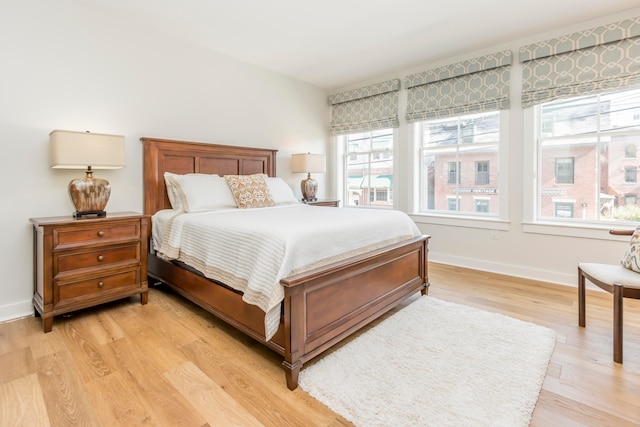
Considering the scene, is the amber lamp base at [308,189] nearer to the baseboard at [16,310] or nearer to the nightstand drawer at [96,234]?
the nightstand drawer at [96,234]

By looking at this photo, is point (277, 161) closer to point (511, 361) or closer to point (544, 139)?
point (544, 139)

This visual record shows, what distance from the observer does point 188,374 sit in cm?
173

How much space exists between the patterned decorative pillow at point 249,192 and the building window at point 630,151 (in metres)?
3.47

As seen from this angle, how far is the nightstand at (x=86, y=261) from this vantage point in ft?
7.35

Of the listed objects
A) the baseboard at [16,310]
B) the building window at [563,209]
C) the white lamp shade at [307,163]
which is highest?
the white lamp shade at [307,163]

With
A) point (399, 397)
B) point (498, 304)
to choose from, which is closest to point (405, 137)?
point (498, 304)

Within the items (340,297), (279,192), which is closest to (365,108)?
(279,192)

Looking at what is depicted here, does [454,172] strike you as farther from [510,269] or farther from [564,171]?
[510,269]

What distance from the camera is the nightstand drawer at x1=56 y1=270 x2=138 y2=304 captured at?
2.32m

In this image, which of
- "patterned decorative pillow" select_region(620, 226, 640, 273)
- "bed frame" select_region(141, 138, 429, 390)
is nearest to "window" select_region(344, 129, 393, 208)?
"bed frame" select_region(141, 138, 429, 390)

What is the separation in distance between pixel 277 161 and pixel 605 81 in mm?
3664

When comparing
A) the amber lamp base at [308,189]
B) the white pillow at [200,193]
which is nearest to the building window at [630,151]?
the amber lamp base at [308,189]

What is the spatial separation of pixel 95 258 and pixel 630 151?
15.7 ft

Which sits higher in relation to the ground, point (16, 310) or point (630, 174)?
point (630, 174)
